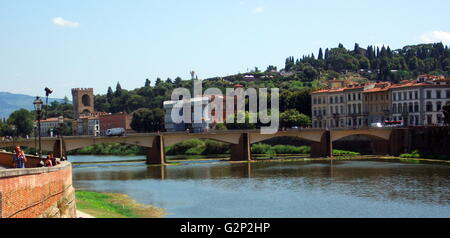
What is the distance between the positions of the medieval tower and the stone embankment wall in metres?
151

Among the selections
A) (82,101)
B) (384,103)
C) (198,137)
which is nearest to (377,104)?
(384,103)

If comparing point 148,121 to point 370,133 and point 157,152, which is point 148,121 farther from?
point 370,133

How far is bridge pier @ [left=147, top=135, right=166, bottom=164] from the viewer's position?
70.9m

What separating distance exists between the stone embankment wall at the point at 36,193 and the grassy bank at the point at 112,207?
212 inches

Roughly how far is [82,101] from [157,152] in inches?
4477

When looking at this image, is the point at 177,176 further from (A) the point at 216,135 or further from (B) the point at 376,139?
(B) the point at 376,139

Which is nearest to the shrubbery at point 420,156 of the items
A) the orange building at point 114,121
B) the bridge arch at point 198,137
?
the bridge arch at point 198,137

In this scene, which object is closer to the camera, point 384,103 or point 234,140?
point 234,140

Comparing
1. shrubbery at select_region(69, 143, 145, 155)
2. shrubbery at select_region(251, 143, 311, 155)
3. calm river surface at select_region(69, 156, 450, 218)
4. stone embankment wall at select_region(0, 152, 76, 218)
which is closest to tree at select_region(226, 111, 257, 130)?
shrubbery at select_region(251, 143, 311, 155)

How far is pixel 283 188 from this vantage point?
45.0m

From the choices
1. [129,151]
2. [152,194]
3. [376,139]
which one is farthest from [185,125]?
[152,194]

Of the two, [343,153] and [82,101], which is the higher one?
[82,101]

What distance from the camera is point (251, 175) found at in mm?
56281
